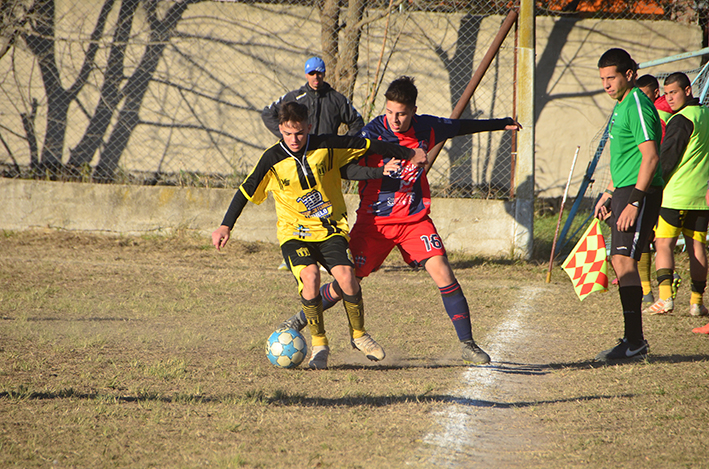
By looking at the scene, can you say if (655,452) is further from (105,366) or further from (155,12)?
(155,12)

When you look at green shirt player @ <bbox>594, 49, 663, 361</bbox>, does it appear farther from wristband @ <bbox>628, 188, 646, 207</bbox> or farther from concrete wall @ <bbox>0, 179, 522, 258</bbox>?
concrete wall @ <bbox>0, 179, 522, 258</bbox>

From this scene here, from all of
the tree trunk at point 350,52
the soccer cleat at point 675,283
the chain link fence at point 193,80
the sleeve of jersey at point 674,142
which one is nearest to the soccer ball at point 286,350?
the sleeve of jersey at point 674,142

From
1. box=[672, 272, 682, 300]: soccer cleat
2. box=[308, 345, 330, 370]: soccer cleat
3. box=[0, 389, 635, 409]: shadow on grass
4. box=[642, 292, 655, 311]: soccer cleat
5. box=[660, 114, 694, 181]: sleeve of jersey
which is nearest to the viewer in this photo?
box=[0, 389, 635, 409]: shadow on grass

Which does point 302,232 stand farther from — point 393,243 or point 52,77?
point 52,77

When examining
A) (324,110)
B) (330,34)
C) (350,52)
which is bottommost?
(324,110)

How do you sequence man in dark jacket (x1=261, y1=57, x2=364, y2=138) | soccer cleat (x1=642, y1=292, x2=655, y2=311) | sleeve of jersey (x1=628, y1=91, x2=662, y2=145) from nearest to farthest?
1. sleeve of jersey (x1=628, y1=91, x2=662, y2=145)
2. soccer cleat (x1=642, y1=292, x2=655, y2=311)
3. man in dark jacket (x1=261, y1=57, x2=364, y2=138)

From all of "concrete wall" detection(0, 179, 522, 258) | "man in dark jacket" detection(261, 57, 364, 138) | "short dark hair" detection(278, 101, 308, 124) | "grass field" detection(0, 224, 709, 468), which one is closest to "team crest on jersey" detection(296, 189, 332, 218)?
"short dark hair" detection(278, 101, 308, 124)

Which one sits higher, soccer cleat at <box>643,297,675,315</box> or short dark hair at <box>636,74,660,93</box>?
short dark hair at <box>636,74,660,93</box>

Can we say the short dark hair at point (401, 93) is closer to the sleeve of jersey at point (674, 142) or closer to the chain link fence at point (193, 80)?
the sleeve of jersey at point (674, 142)

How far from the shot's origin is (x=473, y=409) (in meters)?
3.25

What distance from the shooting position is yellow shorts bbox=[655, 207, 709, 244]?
17.6 feet

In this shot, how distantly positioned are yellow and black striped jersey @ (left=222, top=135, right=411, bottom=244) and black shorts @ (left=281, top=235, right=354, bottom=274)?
42mm

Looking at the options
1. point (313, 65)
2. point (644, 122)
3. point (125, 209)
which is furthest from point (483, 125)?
point (125, 209)

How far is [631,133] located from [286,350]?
2670 millimetres
